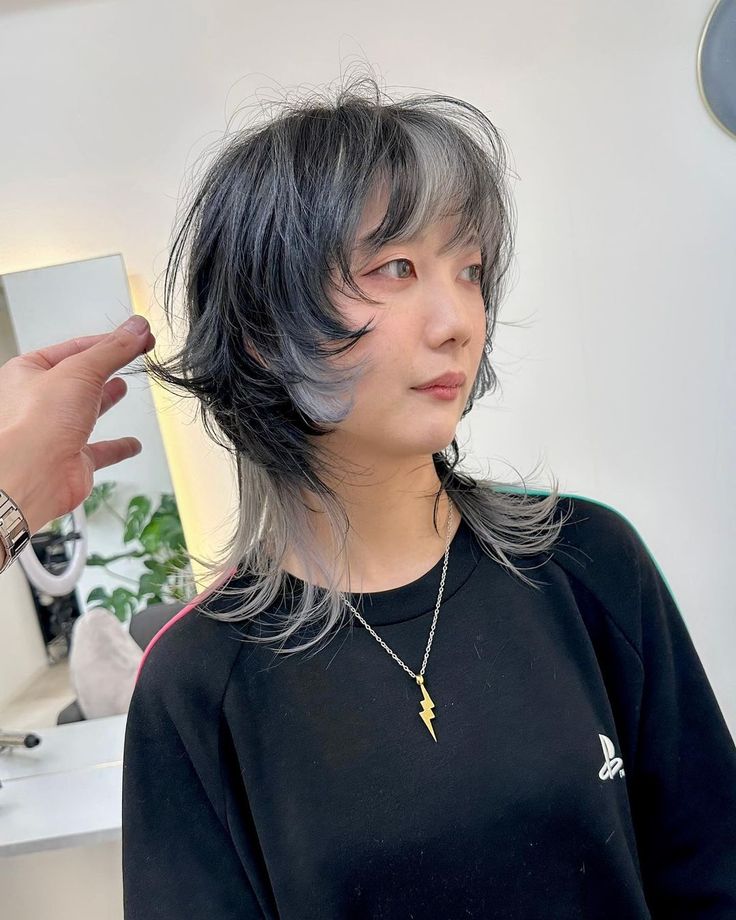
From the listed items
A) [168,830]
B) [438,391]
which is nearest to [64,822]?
[168,830]

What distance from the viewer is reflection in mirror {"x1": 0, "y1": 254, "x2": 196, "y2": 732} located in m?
Answer: 1.55

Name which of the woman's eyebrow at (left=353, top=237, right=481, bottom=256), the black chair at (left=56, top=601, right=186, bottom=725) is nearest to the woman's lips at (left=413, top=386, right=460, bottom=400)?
the woman's eyebrow at (left=353, top=237, right=481, bottom=256)

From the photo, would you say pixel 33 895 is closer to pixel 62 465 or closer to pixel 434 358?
pixel 62 465

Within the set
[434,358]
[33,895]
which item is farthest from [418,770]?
[33,895]

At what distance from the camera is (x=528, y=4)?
4.73 feet

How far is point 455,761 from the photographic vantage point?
726mm

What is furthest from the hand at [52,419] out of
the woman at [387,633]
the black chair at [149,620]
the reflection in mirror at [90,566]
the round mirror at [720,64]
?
the round mirror at [720,64]

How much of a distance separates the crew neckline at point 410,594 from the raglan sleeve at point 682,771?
21 centimetres

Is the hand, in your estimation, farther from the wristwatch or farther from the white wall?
the white wall

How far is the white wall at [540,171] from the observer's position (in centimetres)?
146

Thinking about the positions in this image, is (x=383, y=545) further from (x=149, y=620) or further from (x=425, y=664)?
(x=149, y=620)

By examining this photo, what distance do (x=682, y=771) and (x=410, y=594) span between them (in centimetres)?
37

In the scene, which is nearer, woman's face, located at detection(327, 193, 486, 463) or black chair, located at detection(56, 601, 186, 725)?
woman's face, located at detection(327, 193, 486, 463)

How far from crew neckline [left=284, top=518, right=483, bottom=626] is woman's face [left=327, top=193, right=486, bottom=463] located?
6.8 inches
